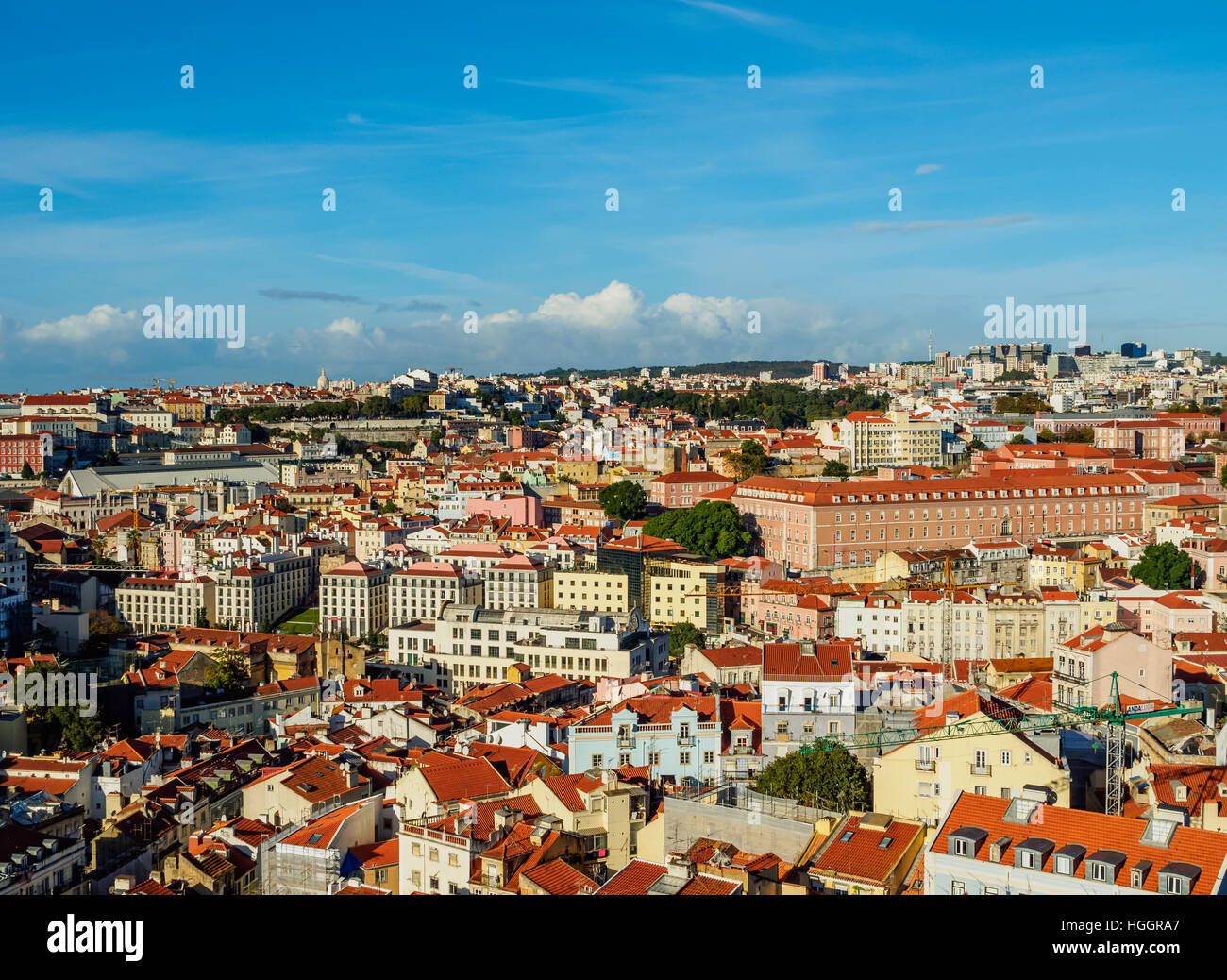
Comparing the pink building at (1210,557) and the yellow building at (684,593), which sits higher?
the pink building at (1210,557)

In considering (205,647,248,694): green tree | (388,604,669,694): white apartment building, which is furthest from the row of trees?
(205,647,248,694): green tree

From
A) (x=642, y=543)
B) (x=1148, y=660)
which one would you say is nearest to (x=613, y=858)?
(x=1148, y=660)

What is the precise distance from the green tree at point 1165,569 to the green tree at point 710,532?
653cm

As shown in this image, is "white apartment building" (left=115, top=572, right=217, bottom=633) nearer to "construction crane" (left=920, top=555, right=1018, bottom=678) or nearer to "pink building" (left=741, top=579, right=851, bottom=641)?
"pink building" (left=741, top=579, right=851, bottom=641)

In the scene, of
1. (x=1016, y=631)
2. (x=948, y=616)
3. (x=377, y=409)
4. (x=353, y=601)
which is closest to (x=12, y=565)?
(x=353, y=601)

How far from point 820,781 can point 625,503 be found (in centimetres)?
1806

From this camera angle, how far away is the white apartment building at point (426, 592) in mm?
18672

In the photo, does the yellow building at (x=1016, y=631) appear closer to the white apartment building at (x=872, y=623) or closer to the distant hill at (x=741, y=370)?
the white apartment building at (x=872, y=623)

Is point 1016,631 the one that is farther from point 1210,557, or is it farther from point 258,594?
point 258,594

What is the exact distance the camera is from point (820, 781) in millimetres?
7629
